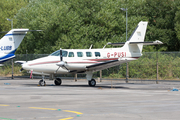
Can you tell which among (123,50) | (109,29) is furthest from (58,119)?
(109,29)

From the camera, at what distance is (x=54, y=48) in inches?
1585

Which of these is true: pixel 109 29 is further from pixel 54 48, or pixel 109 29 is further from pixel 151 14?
pixel 151 14

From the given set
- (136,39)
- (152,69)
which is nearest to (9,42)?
(136,39)

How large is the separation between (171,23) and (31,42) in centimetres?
2217

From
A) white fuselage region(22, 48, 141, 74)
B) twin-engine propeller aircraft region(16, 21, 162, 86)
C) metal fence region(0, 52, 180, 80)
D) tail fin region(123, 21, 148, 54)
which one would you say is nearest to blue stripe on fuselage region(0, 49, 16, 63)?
twin-engine propeller aircraft region(16, 21, 162, 86)

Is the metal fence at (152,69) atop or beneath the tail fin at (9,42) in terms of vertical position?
beneath

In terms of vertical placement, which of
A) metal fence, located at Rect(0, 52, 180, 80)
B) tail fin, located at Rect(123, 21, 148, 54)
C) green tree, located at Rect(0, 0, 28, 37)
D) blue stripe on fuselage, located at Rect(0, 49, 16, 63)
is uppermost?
green tree, located at Rect(0, 0, 28, 37)

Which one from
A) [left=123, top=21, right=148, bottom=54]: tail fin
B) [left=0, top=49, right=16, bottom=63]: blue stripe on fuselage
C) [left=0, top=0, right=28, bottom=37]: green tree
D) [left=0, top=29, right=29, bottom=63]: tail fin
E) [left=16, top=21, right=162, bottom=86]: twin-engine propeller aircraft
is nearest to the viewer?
[left=16, top=21, right=162, bottom=86]: twin-engine propeller aircraft

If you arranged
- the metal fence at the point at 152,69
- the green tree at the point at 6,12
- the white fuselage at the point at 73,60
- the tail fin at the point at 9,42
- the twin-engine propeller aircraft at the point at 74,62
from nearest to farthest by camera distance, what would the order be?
the twin-engine propeller aircraft at the point at 74,62 → the white fuselage at the point at 73,60 → the metal fence at the point at 152,69 → the tail fin at the point at 9,42 → the green tree at the point at 6,12

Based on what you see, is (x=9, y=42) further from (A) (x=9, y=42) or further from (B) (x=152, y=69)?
(B) (x=152, y=69)

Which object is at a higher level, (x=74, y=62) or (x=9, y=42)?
(x=9, y=42)

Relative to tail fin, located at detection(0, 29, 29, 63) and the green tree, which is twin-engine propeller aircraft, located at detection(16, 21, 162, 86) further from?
the green tree

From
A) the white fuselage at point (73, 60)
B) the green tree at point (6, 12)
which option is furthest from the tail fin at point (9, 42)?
the green tree at point (6, 12)

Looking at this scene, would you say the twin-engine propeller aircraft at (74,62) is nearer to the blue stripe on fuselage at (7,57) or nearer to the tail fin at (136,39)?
the tail fin at (136,39)
